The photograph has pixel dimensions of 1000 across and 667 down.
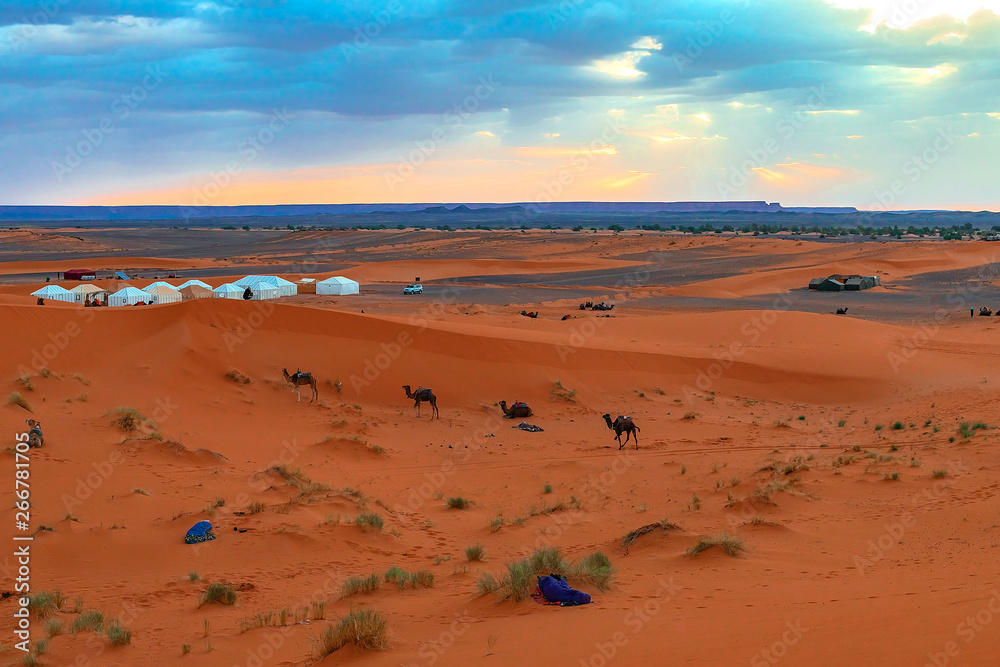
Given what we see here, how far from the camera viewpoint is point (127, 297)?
49.6 metres

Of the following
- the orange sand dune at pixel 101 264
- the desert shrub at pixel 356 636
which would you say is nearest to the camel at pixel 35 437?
the desert shrub at pixel 356 636

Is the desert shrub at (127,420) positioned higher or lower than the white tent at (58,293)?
lower

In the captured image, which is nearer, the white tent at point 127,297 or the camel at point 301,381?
the camel at point 301,381

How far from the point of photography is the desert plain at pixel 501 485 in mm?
8125

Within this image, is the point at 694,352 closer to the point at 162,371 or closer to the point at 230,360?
the point at 230,360

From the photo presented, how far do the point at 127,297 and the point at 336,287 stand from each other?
19.1m

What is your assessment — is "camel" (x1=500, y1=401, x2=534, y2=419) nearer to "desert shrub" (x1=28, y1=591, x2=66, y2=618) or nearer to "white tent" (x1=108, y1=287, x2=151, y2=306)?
"desert shrub" (x1=28, y1=591, x2=66, y2=618)

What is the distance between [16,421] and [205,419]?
465 cm

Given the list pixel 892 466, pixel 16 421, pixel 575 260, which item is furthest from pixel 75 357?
pixel 575 260

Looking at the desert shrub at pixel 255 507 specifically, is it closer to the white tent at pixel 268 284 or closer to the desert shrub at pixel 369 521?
the desert shrub at pixel 369 521

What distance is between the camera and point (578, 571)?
973 centimetres

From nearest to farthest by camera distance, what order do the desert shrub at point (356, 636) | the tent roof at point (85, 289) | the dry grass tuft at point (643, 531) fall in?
the desert shrub at point (356, 636) → the dry grass tuft at point (643, 531) → the tent roof at point (85, 289)

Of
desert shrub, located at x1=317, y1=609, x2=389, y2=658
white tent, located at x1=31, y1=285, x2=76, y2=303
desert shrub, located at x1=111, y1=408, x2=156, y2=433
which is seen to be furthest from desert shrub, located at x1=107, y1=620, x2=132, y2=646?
white tent, located at x1=31, y1=285, x2=76, y2=303

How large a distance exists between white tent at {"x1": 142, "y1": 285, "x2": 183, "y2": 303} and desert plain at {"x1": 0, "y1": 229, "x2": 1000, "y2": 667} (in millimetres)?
26688
